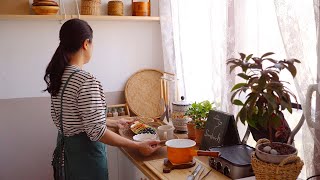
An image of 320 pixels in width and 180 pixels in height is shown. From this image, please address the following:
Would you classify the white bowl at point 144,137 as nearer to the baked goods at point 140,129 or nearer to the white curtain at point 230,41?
the baked goods at point 140,129

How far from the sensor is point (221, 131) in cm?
155

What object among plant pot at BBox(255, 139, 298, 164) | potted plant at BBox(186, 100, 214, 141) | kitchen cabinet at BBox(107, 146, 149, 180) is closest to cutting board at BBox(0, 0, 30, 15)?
kitchen cabinet at BBox(107, 146, 149, 180)

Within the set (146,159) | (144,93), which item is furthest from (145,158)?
(144,93)

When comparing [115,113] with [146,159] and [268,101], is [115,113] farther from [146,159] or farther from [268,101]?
[268,101]

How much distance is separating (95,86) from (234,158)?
26.2 inches

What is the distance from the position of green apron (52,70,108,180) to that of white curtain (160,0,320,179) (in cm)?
73

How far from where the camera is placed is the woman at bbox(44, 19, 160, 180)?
4.68 feet

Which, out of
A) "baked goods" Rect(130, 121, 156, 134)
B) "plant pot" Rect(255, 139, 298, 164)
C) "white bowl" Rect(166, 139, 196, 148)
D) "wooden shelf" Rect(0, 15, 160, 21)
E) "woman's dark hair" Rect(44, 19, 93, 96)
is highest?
"wooden shelf" Rect(0, 15, 160, 21)

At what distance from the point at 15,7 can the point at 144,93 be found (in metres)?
1.19

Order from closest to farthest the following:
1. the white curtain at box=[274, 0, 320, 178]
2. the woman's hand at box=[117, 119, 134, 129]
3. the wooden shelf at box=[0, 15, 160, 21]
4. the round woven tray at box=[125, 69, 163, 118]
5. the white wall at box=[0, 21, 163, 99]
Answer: the white curtain at box=[274, 0, 320, 178], the woman's hand at box=[117, 119, 134, 129], the wooden shelf at box=[0, 15, 160, 21], the white wall at box=[0, 21, 163, 99], the round woven tray at box=[125, 69, 163, 118]

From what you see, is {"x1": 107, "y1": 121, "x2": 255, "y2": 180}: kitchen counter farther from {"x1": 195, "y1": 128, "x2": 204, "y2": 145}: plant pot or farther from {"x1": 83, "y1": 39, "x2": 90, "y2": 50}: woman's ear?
{"x1": 83, "y1": 39, "x2": 90, "y2": 50}: woman's ear

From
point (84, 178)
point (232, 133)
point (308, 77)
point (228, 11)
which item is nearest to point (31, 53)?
point (84, 178)

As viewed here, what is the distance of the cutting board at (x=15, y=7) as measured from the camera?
2.41 m

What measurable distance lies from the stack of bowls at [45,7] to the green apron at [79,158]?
3.74 feet
